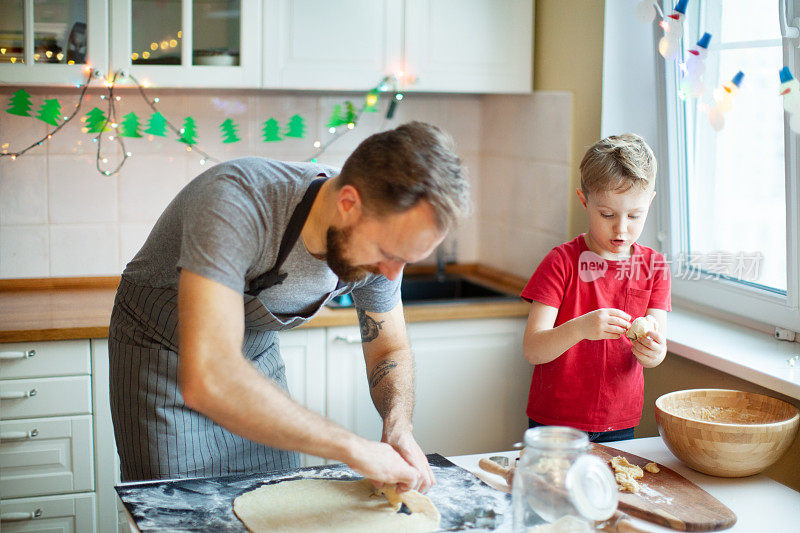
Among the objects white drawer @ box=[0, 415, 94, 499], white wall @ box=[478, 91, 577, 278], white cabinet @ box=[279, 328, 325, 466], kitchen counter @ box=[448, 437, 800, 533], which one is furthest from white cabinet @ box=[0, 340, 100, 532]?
white wall @ box=[478, 91, 577, 278]

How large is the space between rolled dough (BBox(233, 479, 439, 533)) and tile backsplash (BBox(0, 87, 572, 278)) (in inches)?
57.0

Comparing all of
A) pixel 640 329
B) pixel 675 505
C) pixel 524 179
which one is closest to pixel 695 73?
pixel 640 329

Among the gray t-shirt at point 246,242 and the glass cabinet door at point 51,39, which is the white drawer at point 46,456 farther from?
the glass cabinet door at point 51,39

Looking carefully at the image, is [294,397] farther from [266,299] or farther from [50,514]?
[266,299]

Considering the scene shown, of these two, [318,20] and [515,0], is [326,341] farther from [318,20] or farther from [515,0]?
[515,0]

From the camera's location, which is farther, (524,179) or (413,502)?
(524,179)

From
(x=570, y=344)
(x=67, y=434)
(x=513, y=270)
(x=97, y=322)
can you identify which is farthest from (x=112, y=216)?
(x=570, y=344)

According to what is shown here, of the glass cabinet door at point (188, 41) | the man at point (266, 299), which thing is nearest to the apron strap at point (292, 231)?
the man at point (266, 299)

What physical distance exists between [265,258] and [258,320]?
0.52 feet

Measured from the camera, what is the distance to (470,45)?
8.93 feet

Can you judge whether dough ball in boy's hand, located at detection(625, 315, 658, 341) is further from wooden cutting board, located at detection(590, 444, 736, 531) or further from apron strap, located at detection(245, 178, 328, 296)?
apron strap, located at detection(245, 178, 328, 296)

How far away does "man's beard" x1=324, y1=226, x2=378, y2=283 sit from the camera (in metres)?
1.35

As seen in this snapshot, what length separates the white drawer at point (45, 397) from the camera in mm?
2217

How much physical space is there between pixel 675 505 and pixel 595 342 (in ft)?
1.92
